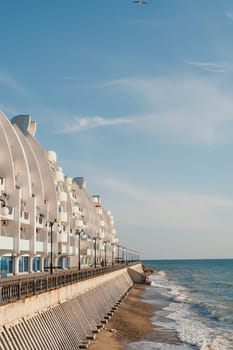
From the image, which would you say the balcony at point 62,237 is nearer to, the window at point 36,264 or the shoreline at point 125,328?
the window at point 36,264

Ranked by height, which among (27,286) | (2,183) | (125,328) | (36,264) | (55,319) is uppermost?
(2,183)

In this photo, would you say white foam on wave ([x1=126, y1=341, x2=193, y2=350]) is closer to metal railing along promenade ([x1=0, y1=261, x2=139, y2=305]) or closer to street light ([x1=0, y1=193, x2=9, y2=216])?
metal railing along promenade ([x1=0, y1=261, x2=139, y2=305])

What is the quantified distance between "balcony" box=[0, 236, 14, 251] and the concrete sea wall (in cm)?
644

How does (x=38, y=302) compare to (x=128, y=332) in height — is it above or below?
above

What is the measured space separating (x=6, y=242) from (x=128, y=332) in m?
11.3

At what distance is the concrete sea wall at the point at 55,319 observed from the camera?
72.0ft

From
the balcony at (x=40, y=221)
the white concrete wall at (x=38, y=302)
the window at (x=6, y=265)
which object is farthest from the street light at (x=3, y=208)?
the balcony at (x=40, y=221)

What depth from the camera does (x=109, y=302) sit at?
5244cm

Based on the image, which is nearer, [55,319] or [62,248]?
[55,319]

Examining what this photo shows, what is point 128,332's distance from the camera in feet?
129

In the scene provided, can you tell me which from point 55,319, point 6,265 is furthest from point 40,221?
point 55,319

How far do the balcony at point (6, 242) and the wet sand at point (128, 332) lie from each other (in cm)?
959

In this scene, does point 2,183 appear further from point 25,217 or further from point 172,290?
point 172,290

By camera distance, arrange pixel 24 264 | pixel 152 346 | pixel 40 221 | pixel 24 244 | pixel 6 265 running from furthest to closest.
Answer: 1. pixel 40 221
2. pixel 24 264
3. pixel 24 244
4. pixel 6 265
5. pixel 152 346
